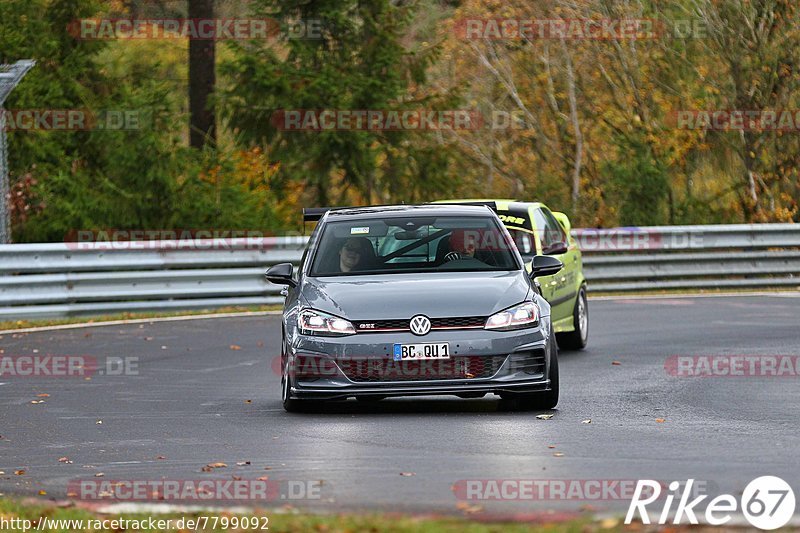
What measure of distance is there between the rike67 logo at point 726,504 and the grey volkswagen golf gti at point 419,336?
337 centimetres

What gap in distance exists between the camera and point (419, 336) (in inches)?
475

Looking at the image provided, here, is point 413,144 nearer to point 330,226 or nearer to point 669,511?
point 330,226

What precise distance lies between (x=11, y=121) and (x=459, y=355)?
20.5 metres

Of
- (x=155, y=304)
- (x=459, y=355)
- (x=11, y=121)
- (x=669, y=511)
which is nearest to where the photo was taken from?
(x=669, y=511)

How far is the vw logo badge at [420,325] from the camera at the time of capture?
12.1m

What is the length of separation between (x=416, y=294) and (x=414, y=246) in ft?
3.84

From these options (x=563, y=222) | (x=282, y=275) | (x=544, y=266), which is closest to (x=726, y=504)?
(x=544, y=266)

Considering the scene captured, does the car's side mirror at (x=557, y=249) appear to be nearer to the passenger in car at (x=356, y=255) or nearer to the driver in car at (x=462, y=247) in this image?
the driver in car at (x=462, y=247)

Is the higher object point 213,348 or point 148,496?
point 148,496

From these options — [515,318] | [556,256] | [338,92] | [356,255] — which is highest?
[338,92]

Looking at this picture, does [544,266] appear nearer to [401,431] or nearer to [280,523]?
[401,431]

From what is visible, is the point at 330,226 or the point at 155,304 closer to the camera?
the point at 330,226

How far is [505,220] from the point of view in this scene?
17859mm

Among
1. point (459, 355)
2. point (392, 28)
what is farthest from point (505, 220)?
point (392, 28)
